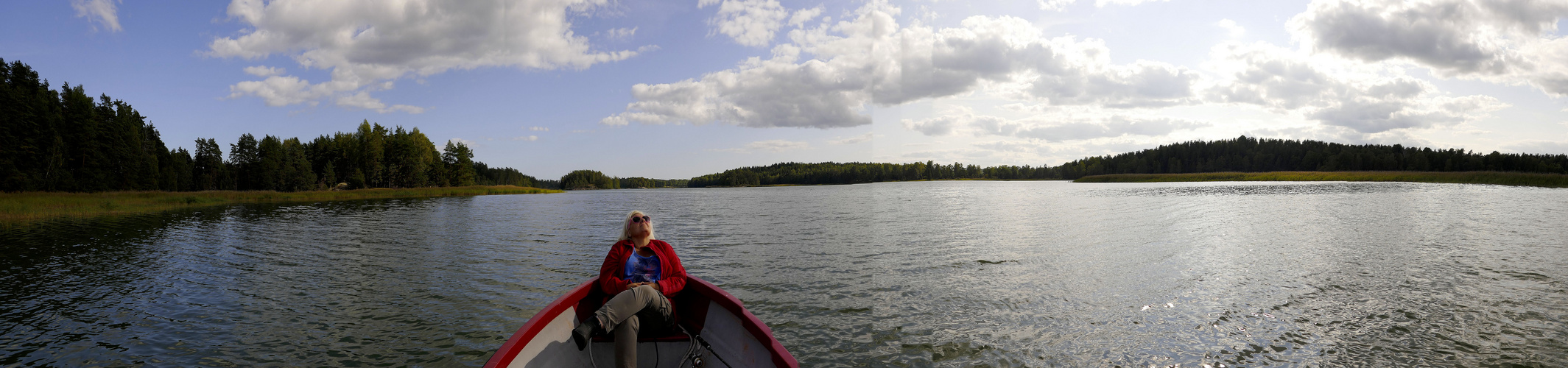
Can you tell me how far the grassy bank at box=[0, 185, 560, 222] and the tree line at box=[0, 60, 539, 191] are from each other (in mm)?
6030

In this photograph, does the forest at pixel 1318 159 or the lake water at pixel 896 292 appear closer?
the lake water at pixel 896 292

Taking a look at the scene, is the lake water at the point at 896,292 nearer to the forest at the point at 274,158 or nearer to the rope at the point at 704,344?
the rope at the point at 704,344

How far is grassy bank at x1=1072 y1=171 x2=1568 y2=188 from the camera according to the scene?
7819 centimetres

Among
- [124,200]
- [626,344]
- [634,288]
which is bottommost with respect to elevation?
[626,344]

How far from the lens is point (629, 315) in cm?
714

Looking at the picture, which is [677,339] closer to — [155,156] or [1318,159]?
[155,156]

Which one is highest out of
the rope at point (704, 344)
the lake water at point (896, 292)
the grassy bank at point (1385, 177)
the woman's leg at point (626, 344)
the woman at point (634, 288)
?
the grassy bank at point (1385, 177)

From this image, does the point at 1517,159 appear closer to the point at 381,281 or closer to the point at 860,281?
the point at 860,281

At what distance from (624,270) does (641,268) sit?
0.81 ft

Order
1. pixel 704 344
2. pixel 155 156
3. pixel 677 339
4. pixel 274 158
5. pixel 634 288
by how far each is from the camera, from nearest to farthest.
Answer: pixel 634 288
pixel 704 344
pixel 677 339
pixel 155 156
pixel 274 158

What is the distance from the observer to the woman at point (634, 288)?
704 centimetres

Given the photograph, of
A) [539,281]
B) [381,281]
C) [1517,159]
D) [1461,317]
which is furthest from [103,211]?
[1517,159]

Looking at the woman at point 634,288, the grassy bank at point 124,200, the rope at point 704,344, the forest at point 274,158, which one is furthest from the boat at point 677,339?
the forest at point 274,158

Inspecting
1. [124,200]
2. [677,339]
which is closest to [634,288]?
[677,339]
